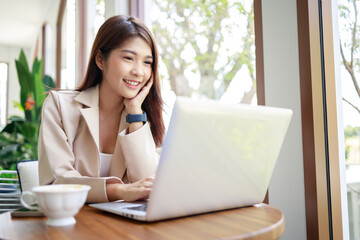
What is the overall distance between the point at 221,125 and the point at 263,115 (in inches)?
5.0

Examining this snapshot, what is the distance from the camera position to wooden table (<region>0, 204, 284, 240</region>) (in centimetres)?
64

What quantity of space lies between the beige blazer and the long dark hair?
0.52ft

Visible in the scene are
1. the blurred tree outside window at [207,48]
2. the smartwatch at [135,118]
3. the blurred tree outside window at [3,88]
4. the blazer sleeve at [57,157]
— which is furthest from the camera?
the blurred tree outside window at [3,88]

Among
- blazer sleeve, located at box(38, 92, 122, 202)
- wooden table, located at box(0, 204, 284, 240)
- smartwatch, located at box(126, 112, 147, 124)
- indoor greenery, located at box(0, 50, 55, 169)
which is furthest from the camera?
indoor greenery, located at box(0, 50, 55, 169)

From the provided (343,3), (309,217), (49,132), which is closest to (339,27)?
(343,3)

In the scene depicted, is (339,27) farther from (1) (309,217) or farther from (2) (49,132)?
(2) (49,132)

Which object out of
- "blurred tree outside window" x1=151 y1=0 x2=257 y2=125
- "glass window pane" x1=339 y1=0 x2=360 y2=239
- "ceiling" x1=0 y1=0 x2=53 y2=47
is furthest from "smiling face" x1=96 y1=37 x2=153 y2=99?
"ceiling" x1=0 y1=0 x2=53 y2=47

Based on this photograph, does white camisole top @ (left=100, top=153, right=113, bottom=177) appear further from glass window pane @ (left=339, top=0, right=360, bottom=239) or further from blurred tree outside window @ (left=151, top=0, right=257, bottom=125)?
glass window pane @ (left=339, top=0, right=360, bottom=239)

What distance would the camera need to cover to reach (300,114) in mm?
1233

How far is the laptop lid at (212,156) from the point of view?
67cm

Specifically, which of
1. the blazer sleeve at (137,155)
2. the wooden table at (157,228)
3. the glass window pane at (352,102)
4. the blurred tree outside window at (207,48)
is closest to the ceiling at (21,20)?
the blurred tree outside window at (207,48)

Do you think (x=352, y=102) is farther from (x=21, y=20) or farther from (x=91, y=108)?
(x=21, y=20)

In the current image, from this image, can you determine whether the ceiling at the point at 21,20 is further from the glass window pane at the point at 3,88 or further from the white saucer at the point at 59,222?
the white saucer at the point at 59,222

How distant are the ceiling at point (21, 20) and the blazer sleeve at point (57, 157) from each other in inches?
218
